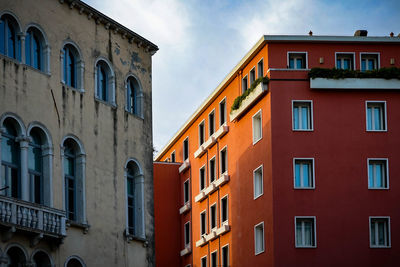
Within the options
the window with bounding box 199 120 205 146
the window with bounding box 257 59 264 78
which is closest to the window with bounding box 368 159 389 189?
the window with bounding box 257 59 264 78

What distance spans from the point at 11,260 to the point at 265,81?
20691 millimetres

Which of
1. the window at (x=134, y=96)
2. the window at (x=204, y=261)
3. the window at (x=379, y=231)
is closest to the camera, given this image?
the window at (x=134, y=96)

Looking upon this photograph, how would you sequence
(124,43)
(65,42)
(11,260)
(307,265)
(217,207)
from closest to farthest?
(11,260)
(65,42)
(124,43)
(307,265)
(217,207)

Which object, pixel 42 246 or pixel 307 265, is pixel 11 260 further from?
pixel 307 265

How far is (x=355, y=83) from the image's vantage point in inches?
Answer: 2125

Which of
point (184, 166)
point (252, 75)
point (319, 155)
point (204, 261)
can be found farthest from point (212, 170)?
point (319, 155)

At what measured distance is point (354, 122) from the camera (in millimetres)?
53938

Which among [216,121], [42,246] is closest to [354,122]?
[216,121]

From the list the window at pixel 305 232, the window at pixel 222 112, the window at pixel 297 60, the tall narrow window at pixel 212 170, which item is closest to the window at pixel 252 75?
the window at pixel 297 60

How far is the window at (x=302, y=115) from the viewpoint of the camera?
5412cm

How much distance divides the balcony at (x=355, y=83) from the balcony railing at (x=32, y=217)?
19.0 meters

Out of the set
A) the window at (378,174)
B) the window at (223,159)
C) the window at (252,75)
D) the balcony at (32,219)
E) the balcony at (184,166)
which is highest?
the window at (252,75)

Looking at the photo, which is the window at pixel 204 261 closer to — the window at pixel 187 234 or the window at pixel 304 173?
the window at pixel 187 234

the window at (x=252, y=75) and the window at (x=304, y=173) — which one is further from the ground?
the window at (x=252, y=75)
